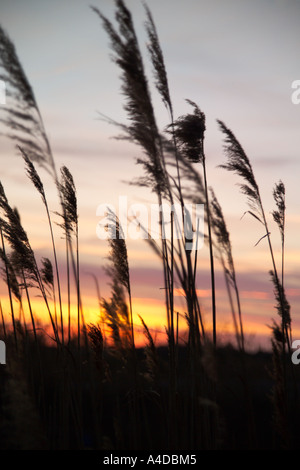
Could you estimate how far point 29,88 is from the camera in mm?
3346

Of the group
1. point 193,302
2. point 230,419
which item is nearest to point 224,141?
point 193,302

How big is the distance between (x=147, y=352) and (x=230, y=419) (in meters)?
3.30

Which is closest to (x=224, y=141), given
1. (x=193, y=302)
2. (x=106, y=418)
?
(x=193, y=302)

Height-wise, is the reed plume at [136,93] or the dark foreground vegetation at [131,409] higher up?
the reed plume at [136,93]

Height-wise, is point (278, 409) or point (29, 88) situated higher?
point (29, 88)

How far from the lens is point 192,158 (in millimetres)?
3271

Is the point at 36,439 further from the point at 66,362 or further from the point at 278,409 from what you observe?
the point at 278,409

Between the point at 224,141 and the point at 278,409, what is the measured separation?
1.82 meters

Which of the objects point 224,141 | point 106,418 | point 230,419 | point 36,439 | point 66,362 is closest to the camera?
point 36,439

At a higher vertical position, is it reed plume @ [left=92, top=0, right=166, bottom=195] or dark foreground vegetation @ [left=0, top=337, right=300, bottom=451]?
reed plume @ [left=92, top=0, right=166, bottom=195]

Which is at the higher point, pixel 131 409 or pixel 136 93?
pixel 136 93

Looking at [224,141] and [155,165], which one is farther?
[224,141]
